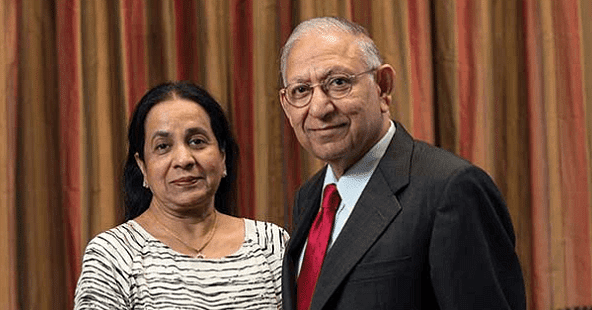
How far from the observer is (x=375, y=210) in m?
1.45

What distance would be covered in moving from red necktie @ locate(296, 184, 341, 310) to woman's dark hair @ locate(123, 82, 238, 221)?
66 centimetres

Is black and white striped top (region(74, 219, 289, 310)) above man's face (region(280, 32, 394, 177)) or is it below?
below

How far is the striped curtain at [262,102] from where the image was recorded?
2578 millimetres

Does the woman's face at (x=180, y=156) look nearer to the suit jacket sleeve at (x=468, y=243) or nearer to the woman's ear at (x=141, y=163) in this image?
the woman's ear at (x=141, y=163)

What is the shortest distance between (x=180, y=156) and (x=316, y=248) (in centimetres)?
63

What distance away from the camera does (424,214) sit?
4.52 feet

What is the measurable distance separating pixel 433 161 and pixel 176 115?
0.90 metres

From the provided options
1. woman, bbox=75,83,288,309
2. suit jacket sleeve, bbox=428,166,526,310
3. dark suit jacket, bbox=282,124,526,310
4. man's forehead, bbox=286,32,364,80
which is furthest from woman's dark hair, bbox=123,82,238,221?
suit jacket sleeve, bbox=428,166,526,310

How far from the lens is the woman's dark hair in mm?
2188

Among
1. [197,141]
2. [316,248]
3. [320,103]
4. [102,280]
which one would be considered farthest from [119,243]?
[320,103]

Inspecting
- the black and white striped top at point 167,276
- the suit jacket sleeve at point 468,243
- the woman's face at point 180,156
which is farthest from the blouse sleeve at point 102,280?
the suit jacket sleeve at point 468,243

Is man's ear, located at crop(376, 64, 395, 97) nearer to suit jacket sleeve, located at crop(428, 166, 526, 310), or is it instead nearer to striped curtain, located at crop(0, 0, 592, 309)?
suit jacket sleeve, located at crop(428, 166, 526, 310)

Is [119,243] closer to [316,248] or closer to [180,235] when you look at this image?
[180,235]

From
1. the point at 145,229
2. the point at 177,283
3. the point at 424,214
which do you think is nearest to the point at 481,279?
the point at 424,214
